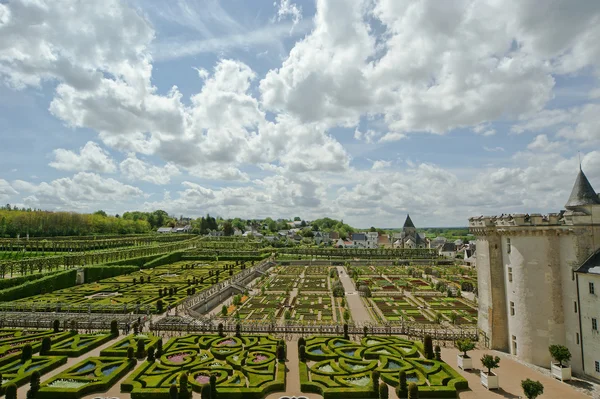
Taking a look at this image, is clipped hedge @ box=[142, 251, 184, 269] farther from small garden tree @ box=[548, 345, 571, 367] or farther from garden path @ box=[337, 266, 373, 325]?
small garden tree @ box=[548, 345, 571, 367]

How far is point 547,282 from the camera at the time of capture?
23.6 m

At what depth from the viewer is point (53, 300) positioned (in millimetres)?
40656

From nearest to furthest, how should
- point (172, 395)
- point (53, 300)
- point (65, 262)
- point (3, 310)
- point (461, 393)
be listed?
1. point (172, 395)
2. point (461, 393)
3. point (3, 310)
4. point (53, 300)
5. point (65, 262)

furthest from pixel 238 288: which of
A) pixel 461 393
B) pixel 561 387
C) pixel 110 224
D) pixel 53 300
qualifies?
pixel 110 224

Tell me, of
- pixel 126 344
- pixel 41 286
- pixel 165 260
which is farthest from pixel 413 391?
pixel 165 260

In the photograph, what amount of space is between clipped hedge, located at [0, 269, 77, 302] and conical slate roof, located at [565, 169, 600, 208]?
56.2 metres

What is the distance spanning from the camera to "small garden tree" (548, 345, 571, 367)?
21.4m

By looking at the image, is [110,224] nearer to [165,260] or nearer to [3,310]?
[165,260]

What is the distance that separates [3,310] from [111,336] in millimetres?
17159

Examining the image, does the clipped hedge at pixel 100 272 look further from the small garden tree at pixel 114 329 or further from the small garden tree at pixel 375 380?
the small garden tree at pixel 375 380

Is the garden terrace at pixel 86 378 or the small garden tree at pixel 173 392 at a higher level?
the small garden tree at pixel 173 392

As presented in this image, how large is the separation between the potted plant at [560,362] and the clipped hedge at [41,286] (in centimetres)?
5333

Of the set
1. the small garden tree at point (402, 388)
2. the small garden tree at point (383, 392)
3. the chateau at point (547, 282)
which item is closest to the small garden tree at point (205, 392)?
the small garden tree at point (383, 392)

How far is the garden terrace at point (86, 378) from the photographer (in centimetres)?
1905
